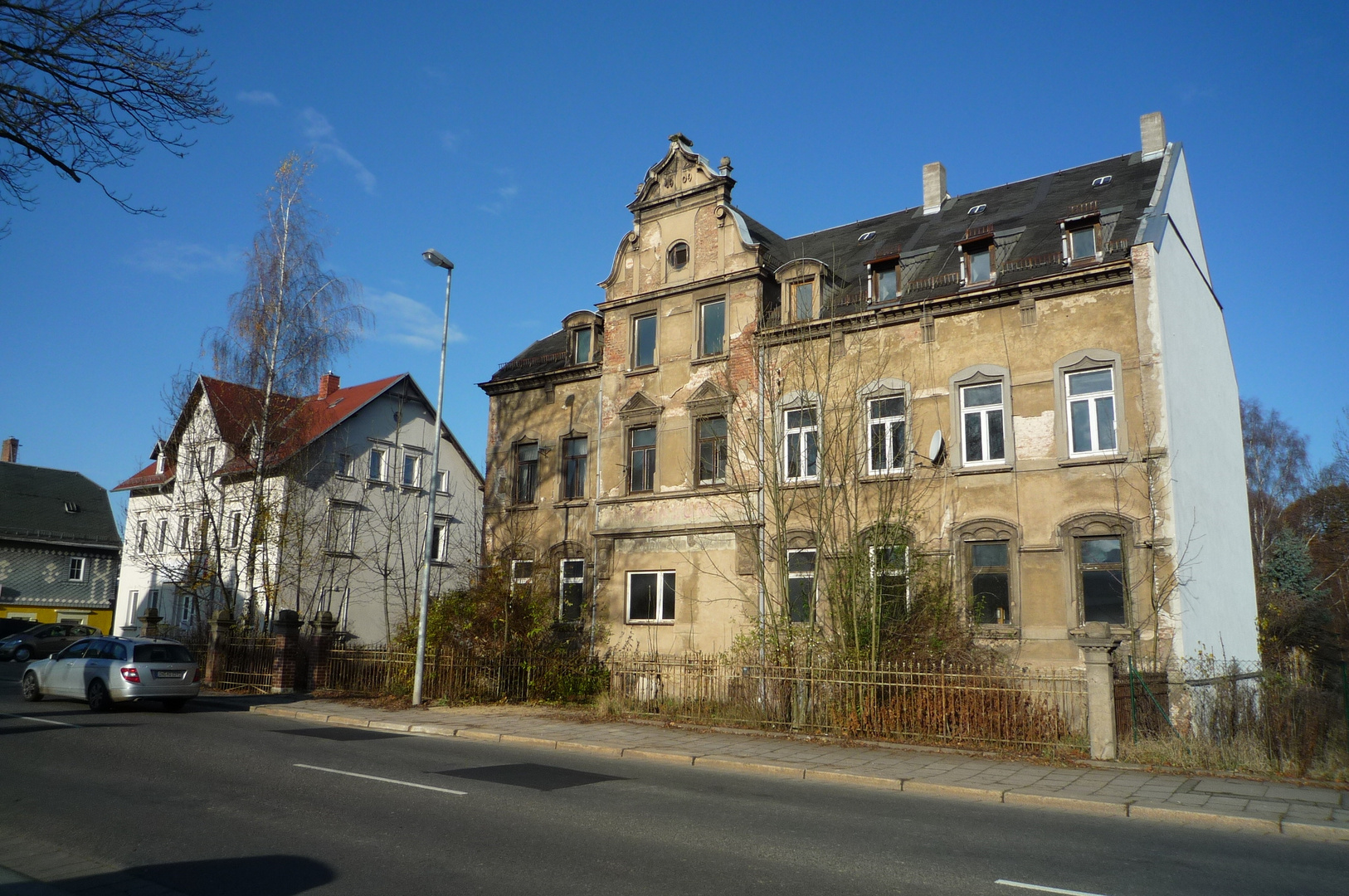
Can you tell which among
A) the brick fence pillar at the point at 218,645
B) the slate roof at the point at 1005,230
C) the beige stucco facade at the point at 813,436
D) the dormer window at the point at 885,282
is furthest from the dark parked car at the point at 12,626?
the dormer window at the point at 885,282

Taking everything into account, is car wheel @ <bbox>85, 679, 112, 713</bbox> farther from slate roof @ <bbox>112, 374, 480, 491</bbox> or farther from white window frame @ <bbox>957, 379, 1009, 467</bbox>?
white window frame @ <bbox>957, 379, 1009, 467</bbox>

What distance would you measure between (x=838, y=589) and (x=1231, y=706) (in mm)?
6628

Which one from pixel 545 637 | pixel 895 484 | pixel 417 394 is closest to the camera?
pixel 895 484

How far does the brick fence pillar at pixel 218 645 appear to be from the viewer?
83.7 feet

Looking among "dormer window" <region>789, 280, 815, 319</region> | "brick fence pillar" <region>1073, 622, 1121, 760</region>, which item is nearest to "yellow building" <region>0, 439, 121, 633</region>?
"dormer window" <region>789, 280, 815, 319</region>

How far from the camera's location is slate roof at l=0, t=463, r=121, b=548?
49844 mm

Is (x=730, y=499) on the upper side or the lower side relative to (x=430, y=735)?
upper

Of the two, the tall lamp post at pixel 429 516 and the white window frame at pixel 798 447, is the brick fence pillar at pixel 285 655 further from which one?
the white window frame at pixel 798 447

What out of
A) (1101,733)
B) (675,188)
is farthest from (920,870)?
(675,188)

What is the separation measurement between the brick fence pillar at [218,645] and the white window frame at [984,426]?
20.8 metres

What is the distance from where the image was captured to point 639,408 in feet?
82.1

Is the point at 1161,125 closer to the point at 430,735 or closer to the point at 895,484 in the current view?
the point at 895,484

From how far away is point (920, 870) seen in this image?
22.6 ft

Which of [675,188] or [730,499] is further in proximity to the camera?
[675,188]
